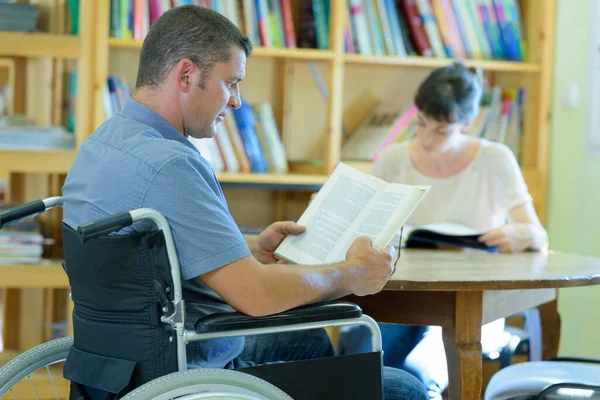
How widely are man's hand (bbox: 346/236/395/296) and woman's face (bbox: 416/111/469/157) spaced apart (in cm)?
106

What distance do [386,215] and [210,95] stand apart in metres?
0.41

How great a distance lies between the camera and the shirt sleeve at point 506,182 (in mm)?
2553

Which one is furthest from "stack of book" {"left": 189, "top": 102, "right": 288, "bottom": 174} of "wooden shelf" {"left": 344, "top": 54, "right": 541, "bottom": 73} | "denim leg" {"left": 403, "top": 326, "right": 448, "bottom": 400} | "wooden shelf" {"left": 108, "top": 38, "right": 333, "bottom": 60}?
"denim leg" {"left": 403, "top": 326, "right": 448, "bottom": 400}

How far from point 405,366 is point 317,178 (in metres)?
1.01

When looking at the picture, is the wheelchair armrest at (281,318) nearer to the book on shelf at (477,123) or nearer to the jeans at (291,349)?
the jeans at (291,349)

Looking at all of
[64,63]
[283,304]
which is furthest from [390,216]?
[64,63]

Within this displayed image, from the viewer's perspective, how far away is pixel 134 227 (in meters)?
1.33

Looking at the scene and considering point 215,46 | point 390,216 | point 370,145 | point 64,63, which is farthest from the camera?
point 370,145

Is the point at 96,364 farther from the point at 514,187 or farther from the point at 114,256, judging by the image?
the point at 514,187

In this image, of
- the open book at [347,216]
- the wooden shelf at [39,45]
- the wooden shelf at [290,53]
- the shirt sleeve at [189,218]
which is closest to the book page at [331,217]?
the open book at [347,216]

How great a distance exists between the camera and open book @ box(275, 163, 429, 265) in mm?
1597

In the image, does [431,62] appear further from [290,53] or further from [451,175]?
[451,175]

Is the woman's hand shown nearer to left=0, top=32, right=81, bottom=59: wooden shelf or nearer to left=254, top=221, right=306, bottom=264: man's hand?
left=254, top=221, right=306, bottom=264: man's hand

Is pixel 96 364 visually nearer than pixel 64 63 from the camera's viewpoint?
Yes
